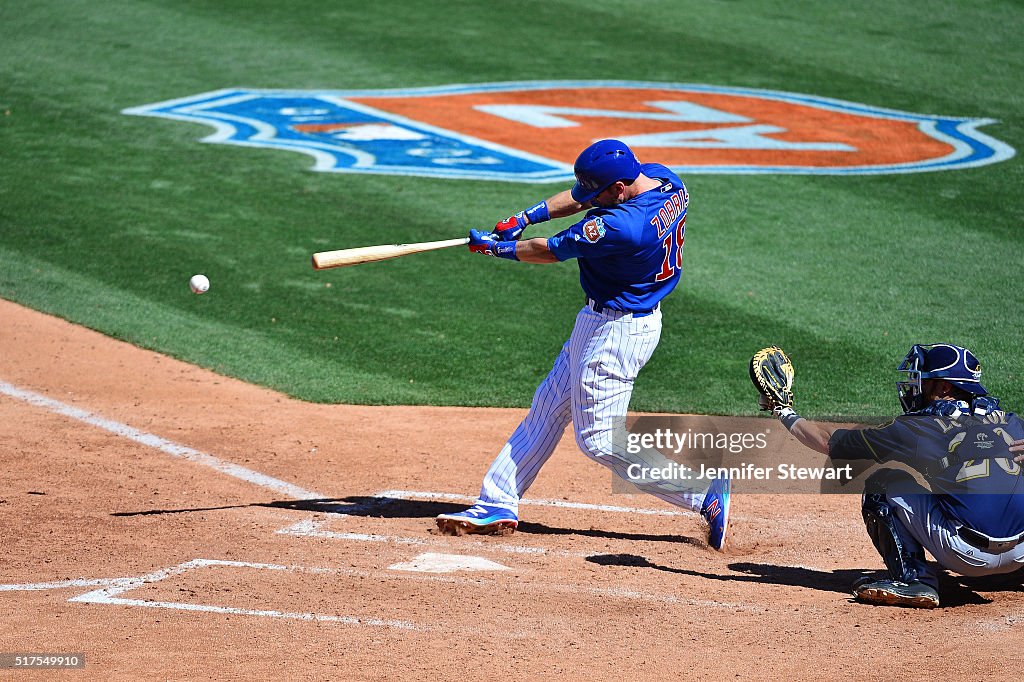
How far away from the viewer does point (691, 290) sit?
10.3 m

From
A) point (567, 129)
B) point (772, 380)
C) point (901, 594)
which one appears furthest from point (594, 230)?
point (567, 129)

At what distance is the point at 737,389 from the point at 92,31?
1208 centimetres

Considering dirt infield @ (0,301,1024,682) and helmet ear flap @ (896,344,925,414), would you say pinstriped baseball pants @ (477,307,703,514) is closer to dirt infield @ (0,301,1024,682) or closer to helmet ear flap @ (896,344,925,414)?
dirt infield @ (0,301,1024,682)

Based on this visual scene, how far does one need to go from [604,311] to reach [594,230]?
486mm

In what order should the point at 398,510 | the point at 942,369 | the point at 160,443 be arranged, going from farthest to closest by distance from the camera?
the point at 160,443, the point at 398,510, the point at 942,369

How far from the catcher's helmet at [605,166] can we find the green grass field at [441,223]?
288 cm

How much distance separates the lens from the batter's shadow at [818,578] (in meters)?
5.47

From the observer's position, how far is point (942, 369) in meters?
5.02

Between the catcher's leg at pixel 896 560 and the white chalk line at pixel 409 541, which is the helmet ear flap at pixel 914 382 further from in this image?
the white chalk line at pixel 409 541

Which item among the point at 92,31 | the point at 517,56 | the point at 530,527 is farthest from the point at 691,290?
the point at 92,31

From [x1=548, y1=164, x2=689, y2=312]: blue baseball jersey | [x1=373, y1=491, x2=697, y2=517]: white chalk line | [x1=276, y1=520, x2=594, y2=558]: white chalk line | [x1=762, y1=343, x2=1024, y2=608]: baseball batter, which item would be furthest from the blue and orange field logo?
[x1=762, y1=343, x2=1024, y2=608]: baseball batter

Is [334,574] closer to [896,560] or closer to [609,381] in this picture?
[609,381]

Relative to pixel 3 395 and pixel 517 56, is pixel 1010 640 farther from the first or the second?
pixel 517 56

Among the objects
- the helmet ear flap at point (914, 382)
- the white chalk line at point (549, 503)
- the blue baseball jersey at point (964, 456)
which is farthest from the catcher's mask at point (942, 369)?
the white chalk line at point (549, 503)
